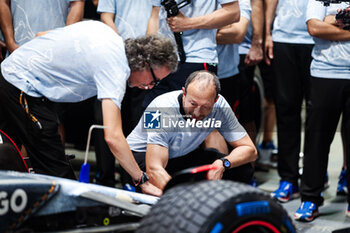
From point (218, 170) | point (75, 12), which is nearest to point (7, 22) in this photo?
point (75, 12)

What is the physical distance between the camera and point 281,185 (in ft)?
12.0

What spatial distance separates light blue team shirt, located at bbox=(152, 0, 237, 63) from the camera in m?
2.79

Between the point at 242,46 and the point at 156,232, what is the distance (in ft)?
7.58

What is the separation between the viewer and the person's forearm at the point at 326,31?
3105 millimetres

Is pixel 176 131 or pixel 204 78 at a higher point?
pixel 204 78

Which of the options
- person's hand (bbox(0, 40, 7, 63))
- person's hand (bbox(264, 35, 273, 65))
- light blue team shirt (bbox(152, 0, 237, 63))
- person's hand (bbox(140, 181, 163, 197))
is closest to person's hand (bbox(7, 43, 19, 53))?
person's hand (bbox(0, 40, 7, 63))

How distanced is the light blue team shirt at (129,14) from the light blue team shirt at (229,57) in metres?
0.39

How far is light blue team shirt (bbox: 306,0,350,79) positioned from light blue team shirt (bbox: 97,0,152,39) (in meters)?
0.82

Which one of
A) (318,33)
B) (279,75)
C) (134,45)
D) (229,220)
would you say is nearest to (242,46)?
(279,75)

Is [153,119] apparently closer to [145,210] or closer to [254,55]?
[145,210]

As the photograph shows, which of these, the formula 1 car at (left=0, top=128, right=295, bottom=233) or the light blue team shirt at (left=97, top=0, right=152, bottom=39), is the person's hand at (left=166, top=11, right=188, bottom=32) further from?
the formula 1 car at (left=0, top=128, right=295, bottom=233)

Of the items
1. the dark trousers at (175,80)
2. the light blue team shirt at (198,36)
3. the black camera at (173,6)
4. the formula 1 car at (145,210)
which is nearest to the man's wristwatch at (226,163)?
the dark trousers at (175,80)

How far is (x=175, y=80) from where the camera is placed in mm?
2703

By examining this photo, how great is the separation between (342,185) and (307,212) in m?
0.56
